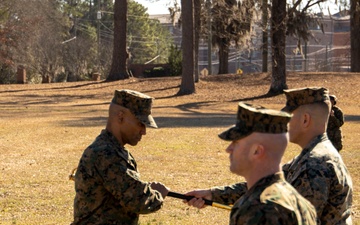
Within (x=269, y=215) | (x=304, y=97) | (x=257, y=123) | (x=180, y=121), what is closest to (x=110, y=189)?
(x=304, y=97)

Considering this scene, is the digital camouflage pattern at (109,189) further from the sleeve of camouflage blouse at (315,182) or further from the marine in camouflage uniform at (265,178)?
the marine in camouflage uniform at (265,178)

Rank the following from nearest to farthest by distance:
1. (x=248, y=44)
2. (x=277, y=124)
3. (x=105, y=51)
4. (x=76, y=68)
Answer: (x=277, y=124) < (x=248, y=44) < (x=76, y=68) < (x=105, y=51)

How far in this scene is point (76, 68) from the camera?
65.9 meters

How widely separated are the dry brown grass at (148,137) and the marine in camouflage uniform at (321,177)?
5599 millimetres

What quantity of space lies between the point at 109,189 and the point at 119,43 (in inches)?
1541

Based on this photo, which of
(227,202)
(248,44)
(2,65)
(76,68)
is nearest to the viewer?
(227,202)

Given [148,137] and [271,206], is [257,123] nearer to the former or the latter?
[271,206]

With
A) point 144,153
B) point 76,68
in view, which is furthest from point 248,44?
point 144,153

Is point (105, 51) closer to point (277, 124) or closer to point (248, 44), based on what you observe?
point (248, 44)

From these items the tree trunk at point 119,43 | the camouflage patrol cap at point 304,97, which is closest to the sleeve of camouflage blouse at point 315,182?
the camouflage patrol cap at point 304,97

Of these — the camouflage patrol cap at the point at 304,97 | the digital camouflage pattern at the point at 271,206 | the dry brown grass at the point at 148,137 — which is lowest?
the dry brown grass at the point at 148,137

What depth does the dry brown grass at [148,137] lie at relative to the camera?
12047 millimetres

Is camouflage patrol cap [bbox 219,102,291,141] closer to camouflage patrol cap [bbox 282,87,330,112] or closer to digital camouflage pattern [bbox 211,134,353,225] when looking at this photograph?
digital camouflage pattern [bbox 211,134,353,225]

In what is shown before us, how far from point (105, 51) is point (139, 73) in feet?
48.1
